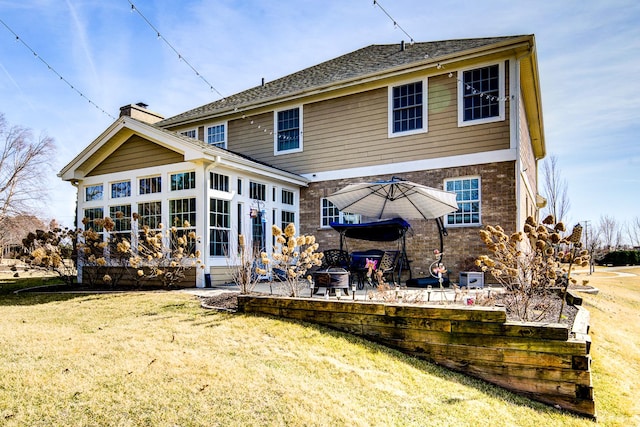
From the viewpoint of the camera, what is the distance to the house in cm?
1015

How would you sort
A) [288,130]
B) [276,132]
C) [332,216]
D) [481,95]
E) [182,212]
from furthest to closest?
1. [276,132]
2. [288,130]
3. [332,216]
4. [481,95]
5. [182,212]

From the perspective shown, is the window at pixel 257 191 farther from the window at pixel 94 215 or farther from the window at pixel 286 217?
the window at pixel 94 215

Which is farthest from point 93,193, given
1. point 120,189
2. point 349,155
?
point 349,155

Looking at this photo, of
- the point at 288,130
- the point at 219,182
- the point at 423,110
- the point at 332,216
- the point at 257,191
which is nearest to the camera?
the point at 219,182

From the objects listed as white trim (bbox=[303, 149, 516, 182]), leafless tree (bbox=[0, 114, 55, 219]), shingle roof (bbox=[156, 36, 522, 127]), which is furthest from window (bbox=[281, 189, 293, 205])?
leafless tree (bbox=[0, 114, 55, 219])

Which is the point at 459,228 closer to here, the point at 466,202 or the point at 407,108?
the point at 466,202

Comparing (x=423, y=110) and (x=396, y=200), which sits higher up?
(x=423, y=110)

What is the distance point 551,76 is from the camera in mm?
13562

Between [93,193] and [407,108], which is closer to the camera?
[407,108]

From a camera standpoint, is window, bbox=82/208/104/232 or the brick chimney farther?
the brick chimney

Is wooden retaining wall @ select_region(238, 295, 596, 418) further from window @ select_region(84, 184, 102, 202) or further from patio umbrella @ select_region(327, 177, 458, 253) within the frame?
window @ select_region(84, 184, 102, 202)

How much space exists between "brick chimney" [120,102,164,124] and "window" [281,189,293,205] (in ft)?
22.1

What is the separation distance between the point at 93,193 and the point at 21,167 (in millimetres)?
20698

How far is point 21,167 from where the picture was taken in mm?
27812
